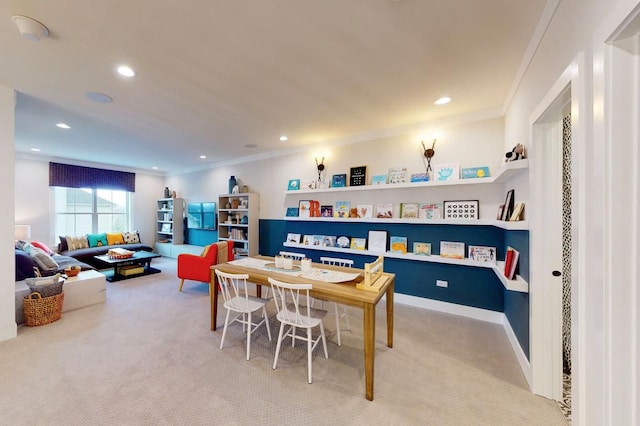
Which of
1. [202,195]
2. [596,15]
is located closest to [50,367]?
[596,15]

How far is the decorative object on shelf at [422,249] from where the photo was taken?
3.50 m

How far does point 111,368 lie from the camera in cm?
213

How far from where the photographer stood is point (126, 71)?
2.23 metres

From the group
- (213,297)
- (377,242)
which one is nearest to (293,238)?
(377,242)

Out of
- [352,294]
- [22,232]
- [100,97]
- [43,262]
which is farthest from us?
[22,232]

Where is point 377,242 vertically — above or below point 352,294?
above

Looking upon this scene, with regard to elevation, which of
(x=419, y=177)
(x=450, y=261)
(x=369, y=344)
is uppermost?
(x=419, y=177)

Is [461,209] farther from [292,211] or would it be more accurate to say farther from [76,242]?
[76,242]

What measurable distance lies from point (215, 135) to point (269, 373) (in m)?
3.66

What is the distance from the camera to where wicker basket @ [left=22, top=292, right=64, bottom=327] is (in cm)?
285

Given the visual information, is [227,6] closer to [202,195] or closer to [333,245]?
[333,245]

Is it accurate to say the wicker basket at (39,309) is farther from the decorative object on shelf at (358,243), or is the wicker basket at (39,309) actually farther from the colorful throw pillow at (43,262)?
the decorative object on shelf at (358,243)

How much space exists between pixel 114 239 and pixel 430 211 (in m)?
7.74

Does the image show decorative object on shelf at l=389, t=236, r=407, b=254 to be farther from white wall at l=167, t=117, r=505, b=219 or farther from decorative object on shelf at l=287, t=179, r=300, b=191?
decorative object on shelf at l=287, t=179, r=300, b=191
